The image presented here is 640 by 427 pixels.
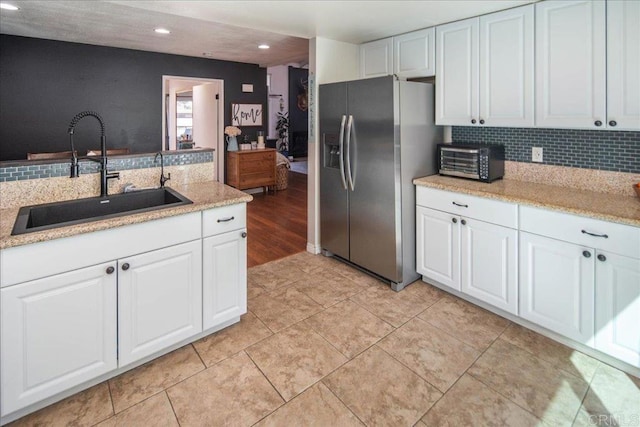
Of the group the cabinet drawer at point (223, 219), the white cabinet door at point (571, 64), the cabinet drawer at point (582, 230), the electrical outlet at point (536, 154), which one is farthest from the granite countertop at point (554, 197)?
the cabinet drawer at point (223, 219)

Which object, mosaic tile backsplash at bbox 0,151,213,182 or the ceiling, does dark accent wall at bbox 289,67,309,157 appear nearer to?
the ceiling

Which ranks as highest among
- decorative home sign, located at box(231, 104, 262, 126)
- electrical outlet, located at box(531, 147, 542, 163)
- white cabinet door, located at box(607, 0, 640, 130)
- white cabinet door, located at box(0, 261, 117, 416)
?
decorative home sign, located at box(231, 104, 262, 126)

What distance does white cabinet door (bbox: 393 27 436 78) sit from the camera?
2941mm

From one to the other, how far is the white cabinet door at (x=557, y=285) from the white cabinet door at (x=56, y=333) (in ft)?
7.69

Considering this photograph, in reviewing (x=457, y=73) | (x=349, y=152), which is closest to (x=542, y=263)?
(x=457, y=73)

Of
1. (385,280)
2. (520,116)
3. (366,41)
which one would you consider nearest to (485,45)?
(520,116)

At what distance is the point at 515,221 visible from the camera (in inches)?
89.9

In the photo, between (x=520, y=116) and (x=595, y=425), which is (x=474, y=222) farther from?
(x=595, y=425)

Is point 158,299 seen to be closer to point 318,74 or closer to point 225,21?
point 225,21

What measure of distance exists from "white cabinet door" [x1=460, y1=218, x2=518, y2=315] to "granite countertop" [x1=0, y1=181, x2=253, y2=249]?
155 cm

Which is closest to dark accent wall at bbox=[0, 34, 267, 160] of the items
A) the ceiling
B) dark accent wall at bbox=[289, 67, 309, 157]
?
the ceiling

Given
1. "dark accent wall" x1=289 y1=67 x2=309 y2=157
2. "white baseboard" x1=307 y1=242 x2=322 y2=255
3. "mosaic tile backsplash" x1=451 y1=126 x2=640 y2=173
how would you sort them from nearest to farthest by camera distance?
1. "mosaic tile backsplash" x1=451 y1=126 x2=640 y2=173
2. "white baseboard" x1=307 y1=242 x2=322 y2=255
3. "dark accent wall" x1=289 y1=67 x2=309 y2=157

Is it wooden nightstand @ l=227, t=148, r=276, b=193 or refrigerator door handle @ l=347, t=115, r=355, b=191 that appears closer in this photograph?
refrigerator door handle @ l=347, t=115, r=355, b=191

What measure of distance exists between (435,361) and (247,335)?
3.74ft
